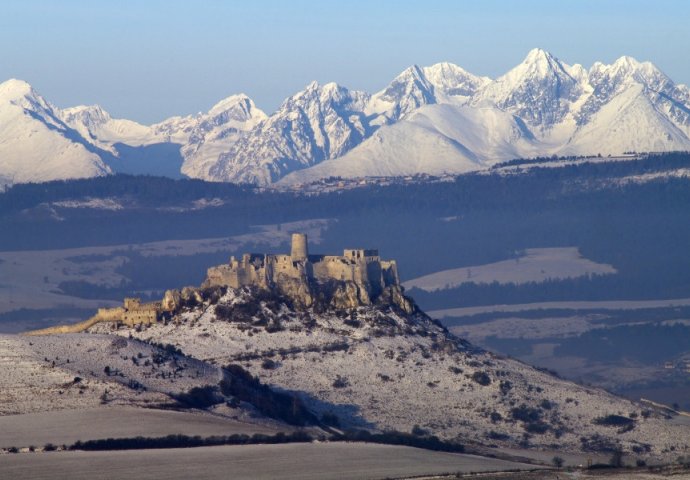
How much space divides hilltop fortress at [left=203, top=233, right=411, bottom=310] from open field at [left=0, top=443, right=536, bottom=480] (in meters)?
30.8

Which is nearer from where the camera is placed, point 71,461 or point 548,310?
point 71,461

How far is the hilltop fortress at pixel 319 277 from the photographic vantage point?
113m

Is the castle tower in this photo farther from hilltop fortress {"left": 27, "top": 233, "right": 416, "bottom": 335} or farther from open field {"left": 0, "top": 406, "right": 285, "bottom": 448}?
open field {"left": 0, "top": 406, "right": 285, "bottom": 448}

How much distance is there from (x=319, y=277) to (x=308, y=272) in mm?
824

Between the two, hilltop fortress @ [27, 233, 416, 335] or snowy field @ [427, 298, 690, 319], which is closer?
hilltop fortress @ [27, 233, 416, 335]

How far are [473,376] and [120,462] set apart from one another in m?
34.3

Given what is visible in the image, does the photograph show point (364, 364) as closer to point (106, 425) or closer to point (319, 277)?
point (319, 277)

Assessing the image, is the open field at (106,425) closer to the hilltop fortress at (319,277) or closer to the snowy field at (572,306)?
the hilltop fortress at (319,277)

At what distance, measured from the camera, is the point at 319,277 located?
115375 millimetres

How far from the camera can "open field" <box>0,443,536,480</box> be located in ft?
234

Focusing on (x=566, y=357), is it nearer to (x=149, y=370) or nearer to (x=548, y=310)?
(x=548, y=310)

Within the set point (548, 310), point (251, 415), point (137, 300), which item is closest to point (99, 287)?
point (548, 310)

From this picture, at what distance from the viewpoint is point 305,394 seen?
100m

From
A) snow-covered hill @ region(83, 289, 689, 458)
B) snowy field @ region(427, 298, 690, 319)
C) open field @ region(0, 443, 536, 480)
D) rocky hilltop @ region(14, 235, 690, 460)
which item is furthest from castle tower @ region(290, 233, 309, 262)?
snowy field @ region(427, 298, 690, 319)
